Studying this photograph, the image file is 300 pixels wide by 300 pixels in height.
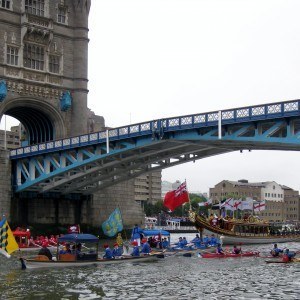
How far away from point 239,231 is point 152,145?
21482 mm

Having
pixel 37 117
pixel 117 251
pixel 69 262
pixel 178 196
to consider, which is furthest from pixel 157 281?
pixel 37 117

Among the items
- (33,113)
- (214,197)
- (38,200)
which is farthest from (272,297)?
(214,197)

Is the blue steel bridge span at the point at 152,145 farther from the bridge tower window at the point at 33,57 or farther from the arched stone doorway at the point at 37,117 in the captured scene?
the bridge tower window at the point at 33,57

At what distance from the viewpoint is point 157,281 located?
3309cm

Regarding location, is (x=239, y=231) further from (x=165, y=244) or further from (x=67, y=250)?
(x=67, y=250)

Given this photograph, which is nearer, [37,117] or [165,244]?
[165,244]

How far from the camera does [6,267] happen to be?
39.9m

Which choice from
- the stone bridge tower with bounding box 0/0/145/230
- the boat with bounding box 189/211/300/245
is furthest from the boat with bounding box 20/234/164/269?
the stone bridge tower with bounding box 0/0/145/230

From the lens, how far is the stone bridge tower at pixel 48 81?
234 feet

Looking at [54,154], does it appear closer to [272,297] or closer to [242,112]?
[242,112]

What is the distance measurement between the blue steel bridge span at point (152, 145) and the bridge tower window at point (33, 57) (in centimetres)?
1224

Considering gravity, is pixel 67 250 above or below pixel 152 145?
below

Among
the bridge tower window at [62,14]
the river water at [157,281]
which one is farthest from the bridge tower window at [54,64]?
the river water at [157,281]

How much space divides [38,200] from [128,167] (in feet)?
44.9
